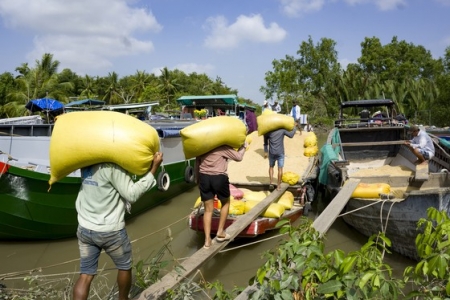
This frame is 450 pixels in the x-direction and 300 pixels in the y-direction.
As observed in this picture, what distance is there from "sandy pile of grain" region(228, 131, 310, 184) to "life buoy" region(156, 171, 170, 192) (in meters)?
1.56

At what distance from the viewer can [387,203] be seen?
5488mm

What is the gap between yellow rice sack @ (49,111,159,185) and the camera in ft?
9.04

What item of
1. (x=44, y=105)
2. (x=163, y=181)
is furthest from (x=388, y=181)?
(x=44, y=105)

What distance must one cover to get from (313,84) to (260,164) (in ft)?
119

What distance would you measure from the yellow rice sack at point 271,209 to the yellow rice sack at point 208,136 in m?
2.15

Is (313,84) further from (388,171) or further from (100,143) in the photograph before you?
(100,143)

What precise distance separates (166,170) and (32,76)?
21329mm

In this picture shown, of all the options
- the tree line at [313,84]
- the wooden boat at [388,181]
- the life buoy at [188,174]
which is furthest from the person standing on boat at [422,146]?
Answer: the tree line at [313,84]

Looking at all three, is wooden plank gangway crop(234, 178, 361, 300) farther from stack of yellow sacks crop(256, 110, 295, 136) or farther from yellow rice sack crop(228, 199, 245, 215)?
stack of yellow sacks crop(256, 110, 295, 136)

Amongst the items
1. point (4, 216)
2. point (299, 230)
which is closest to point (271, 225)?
point (299, 230)

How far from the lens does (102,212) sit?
110 inches

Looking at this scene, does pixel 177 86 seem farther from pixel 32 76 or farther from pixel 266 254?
pixel 266 254

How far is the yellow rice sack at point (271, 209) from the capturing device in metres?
6.29

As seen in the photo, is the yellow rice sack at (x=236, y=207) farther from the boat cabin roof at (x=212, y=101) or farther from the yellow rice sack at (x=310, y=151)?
the boat cabin roof at (x=212, y=101)
